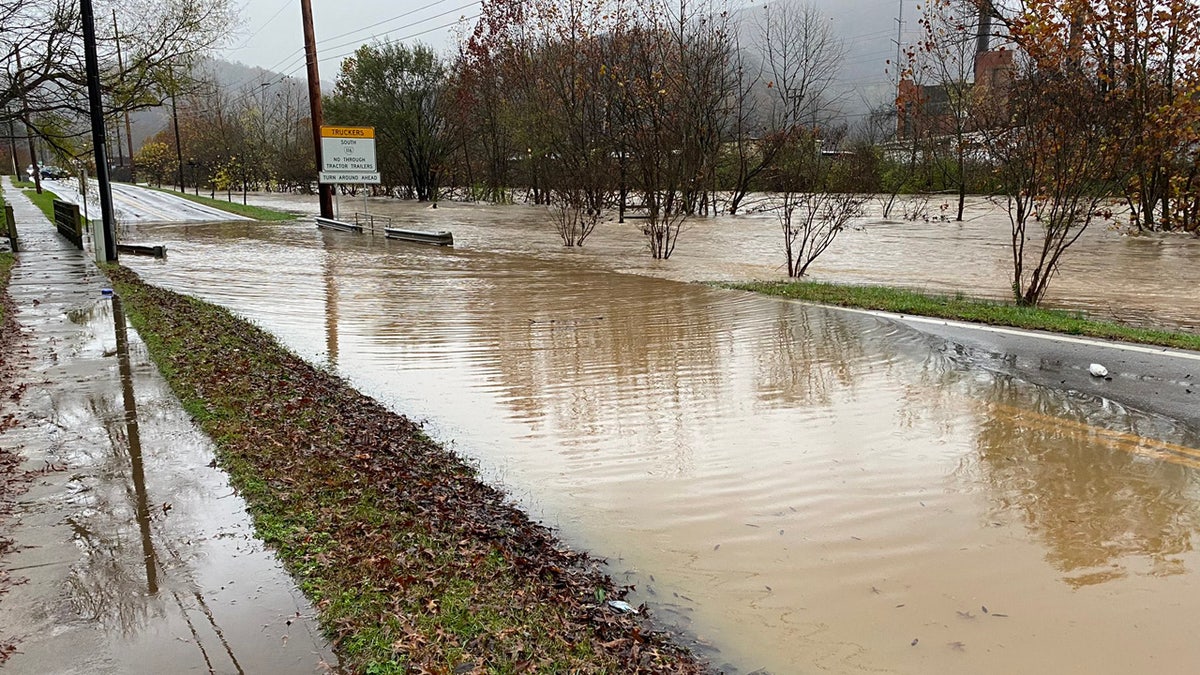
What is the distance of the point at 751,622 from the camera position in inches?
143

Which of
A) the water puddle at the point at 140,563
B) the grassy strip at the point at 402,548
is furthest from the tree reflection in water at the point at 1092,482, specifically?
the water puddle at the point at 140,563

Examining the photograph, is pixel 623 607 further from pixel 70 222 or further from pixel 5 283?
pixel 70 222

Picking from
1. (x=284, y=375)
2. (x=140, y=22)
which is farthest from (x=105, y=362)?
(x=140, y=22)

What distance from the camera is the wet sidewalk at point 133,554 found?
3135 mm

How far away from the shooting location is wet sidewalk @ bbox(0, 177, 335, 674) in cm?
313

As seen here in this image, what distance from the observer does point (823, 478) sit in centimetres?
519

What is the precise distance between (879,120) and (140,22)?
39.2 metres

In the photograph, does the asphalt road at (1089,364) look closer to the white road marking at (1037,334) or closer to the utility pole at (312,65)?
the white road marking at (1037,334)

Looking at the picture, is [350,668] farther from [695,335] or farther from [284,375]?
[695,335]

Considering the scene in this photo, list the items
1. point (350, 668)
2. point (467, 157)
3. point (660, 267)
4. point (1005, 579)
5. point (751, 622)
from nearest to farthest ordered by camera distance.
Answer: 1. point (350, 668)
2. point (751, 622)
3. point (1005, 579)
4. point (660, 267)
5. point (467, 157)

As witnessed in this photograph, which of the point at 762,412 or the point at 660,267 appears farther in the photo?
the point at 660,267

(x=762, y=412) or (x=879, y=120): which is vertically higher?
(x=879, y=120)

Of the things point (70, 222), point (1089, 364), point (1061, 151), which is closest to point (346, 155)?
point (70, 222)

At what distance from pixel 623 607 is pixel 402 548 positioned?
1.08m
